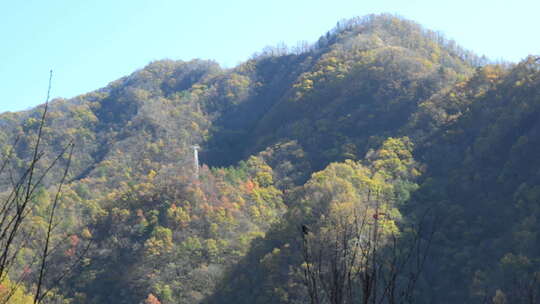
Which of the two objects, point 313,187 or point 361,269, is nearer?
point 361,269

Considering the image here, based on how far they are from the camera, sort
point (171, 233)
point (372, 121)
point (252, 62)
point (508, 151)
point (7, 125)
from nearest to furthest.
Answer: point (508, 151) < point (171, 233) < point (372, 121) < point (7, 125) < point (252, 62)

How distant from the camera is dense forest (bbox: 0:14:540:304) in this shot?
2861 cm

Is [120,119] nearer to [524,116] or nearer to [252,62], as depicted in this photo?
[252,62]

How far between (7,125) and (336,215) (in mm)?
55419

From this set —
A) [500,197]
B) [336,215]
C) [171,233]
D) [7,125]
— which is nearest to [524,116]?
[500,197]

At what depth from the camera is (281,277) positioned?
96.7 ft

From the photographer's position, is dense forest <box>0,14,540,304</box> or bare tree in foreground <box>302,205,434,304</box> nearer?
bare tree in foreground <box>302,205,434,304</box>

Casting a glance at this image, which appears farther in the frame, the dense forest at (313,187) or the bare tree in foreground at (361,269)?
the dense forest at (313,187)

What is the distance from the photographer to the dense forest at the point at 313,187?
1126 inches

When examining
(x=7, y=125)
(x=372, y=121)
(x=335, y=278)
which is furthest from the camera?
(x=7, y=125)

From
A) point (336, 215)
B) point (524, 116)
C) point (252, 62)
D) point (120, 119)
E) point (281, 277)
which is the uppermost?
point (252, 62)

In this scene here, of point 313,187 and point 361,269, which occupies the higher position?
point 361,269

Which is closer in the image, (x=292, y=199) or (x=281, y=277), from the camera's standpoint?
(x=281, y=277)

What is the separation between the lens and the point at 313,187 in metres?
34.8
